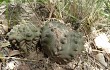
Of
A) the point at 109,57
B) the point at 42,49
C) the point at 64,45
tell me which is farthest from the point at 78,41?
the point at 109,57

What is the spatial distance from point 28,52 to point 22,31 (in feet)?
0.49

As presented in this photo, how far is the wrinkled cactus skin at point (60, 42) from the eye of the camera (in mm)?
1439

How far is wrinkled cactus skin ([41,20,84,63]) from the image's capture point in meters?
1.44

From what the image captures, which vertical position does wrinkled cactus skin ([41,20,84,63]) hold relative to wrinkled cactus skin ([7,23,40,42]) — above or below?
below

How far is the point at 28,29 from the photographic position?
A: 4.91ft

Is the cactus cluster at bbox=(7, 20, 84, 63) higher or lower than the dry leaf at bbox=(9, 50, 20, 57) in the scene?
higher

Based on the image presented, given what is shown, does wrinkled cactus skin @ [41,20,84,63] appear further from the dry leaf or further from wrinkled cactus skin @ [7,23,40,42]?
the dry leaf

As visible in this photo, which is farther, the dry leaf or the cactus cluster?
the dry leaf

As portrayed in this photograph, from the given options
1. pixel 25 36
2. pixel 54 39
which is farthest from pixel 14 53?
pixel 54 39

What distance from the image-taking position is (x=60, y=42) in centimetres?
145

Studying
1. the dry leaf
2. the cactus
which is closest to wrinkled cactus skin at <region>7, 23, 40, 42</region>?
the cactus

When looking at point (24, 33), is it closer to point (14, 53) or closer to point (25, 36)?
point (25, 36)

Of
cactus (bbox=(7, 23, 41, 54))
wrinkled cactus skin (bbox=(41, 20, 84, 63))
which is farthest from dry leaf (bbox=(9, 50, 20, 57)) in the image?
wrinkled cactus skin (bbox=(41, 20, 84, 63))

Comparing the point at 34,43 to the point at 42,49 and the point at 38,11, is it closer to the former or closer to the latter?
the point at 42,49
